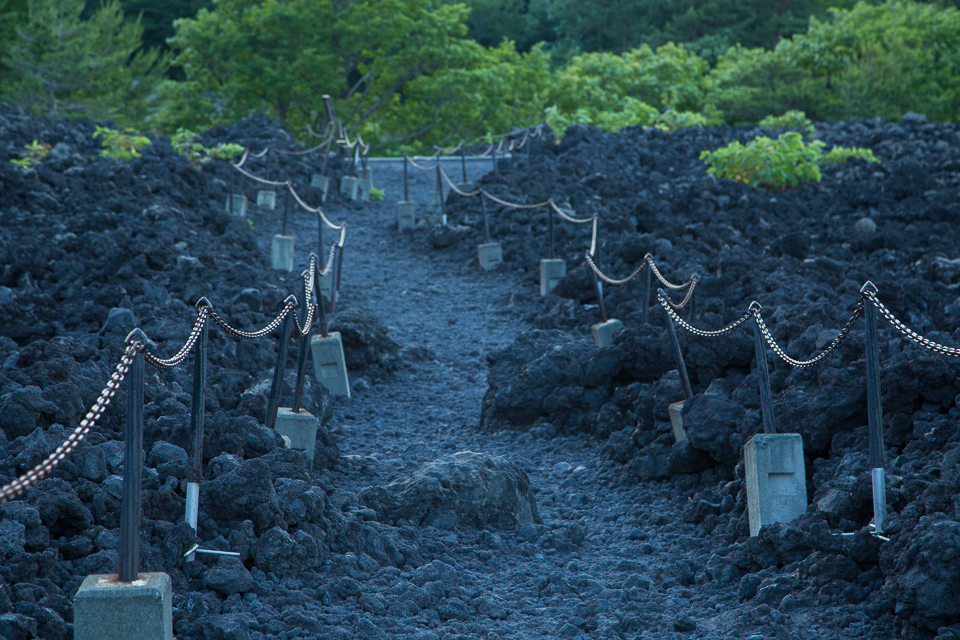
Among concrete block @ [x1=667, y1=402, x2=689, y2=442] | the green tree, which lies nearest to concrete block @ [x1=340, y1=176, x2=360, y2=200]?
the green tree

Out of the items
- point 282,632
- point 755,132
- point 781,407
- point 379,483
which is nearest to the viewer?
point 282,632

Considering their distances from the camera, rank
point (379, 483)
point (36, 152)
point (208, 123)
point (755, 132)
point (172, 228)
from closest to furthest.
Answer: point (379, 483)
point (172, 228)
point (36, 152)
point (755, 132)
point (208, 123)

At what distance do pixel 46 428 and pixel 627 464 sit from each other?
3.68m

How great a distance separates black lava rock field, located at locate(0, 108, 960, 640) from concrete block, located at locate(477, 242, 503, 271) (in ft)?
0.58

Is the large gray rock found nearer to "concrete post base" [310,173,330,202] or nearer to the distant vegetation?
"concrete post base" [310,173,330,202]

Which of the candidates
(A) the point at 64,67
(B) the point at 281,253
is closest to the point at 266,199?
(B) the point at 281,253

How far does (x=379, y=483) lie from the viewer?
19.0 ft

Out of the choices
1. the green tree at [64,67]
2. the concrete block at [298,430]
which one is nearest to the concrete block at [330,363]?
the concrete block at [298,430]

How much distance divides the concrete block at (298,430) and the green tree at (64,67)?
66.6 feet

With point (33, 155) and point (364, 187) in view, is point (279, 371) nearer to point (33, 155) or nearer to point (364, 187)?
point (33, 155)

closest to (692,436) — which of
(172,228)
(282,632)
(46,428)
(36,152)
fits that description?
(282,632)

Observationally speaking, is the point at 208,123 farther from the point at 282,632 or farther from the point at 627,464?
the point at 282,632

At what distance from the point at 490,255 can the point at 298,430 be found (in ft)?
22.1

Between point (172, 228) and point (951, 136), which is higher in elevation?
point (951, 136)
